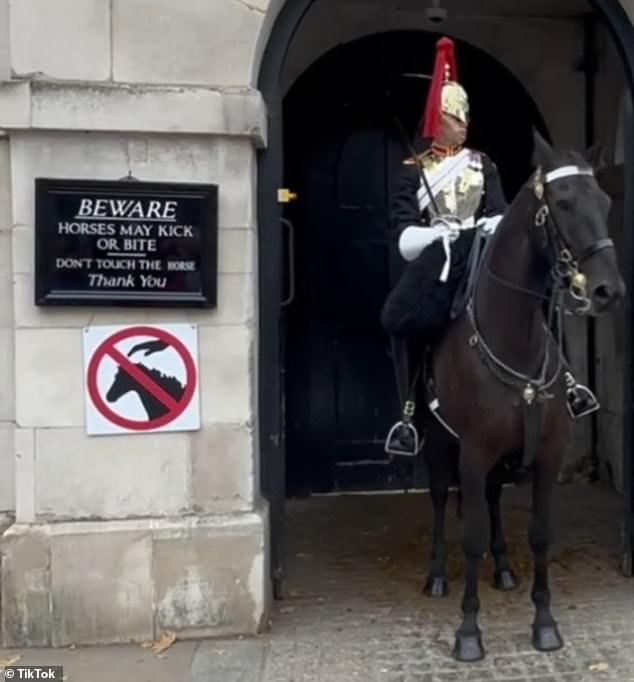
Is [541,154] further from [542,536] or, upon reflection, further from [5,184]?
[5,184]

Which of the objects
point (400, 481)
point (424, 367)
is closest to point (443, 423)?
point (424, 367)

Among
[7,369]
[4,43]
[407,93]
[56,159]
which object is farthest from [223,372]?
[407,93]

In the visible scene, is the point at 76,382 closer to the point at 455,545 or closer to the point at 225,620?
the point at 225,620

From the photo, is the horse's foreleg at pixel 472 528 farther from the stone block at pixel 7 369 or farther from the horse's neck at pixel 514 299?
the stone block at pixel 7 369

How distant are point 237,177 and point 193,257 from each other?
0.43 metres

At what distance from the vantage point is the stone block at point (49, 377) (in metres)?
4.17

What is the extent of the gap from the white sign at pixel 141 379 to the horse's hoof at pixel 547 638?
6.03 feet

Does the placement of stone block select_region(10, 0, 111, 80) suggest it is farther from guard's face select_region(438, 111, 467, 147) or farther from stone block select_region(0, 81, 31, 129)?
guard's face select_region(438, 111, 467, 147)

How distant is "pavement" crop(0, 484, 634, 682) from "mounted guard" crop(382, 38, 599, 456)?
34.7 inches

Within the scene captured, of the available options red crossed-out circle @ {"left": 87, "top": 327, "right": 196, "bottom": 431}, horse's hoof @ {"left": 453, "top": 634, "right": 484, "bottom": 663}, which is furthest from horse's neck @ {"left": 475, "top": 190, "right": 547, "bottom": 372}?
red crossed-out circle @ {"left": 87, "top": 327, "right": 196, "bottom": 431}

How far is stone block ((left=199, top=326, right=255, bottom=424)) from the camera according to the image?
14.0 ft

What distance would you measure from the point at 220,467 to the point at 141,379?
56 cm

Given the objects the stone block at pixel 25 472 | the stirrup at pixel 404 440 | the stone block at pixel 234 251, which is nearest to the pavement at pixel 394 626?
the stone block at pixel 25 472

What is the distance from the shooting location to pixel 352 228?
702 centimetres
